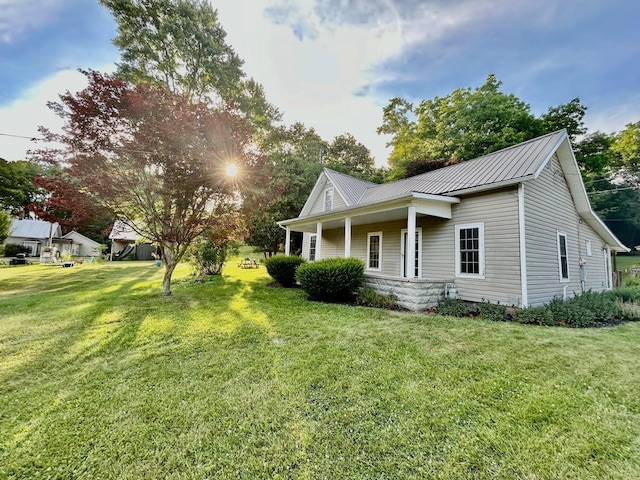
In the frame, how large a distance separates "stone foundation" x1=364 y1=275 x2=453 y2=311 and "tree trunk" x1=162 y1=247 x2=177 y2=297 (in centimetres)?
662

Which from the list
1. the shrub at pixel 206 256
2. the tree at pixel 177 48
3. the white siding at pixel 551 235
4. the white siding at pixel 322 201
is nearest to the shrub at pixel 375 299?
the white siding at pixel 551 235

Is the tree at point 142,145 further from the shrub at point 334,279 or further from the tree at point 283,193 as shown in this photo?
the tree at point 283,193

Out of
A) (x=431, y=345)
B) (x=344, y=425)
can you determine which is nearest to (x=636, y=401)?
(x=431, y=345)

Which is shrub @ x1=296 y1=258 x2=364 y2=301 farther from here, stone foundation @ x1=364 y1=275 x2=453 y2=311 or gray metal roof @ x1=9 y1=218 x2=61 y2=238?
gray metal roof @ x1=9 y1=218 x2=61 y2=238

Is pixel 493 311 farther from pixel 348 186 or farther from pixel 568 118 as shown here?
pixel 568 118

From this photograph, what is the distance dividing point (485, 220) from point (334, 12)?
7.06 metres

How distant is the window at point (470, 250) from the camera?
25.1 ft

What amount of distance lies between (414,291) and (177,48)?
1662cm

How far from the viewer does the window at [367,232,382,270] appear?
1129 centimetres

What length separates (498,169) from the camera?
323 inches

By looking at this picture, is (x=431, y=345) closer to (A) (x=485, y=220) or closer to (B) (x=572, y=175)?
(A) (x=485, y=220)

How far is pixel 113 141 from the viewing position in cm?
721

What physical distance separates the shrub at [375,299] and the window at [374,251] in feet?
10.1

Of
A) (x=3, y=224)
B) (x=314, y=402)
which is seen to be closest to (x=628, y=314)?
(x=314, y=402)
